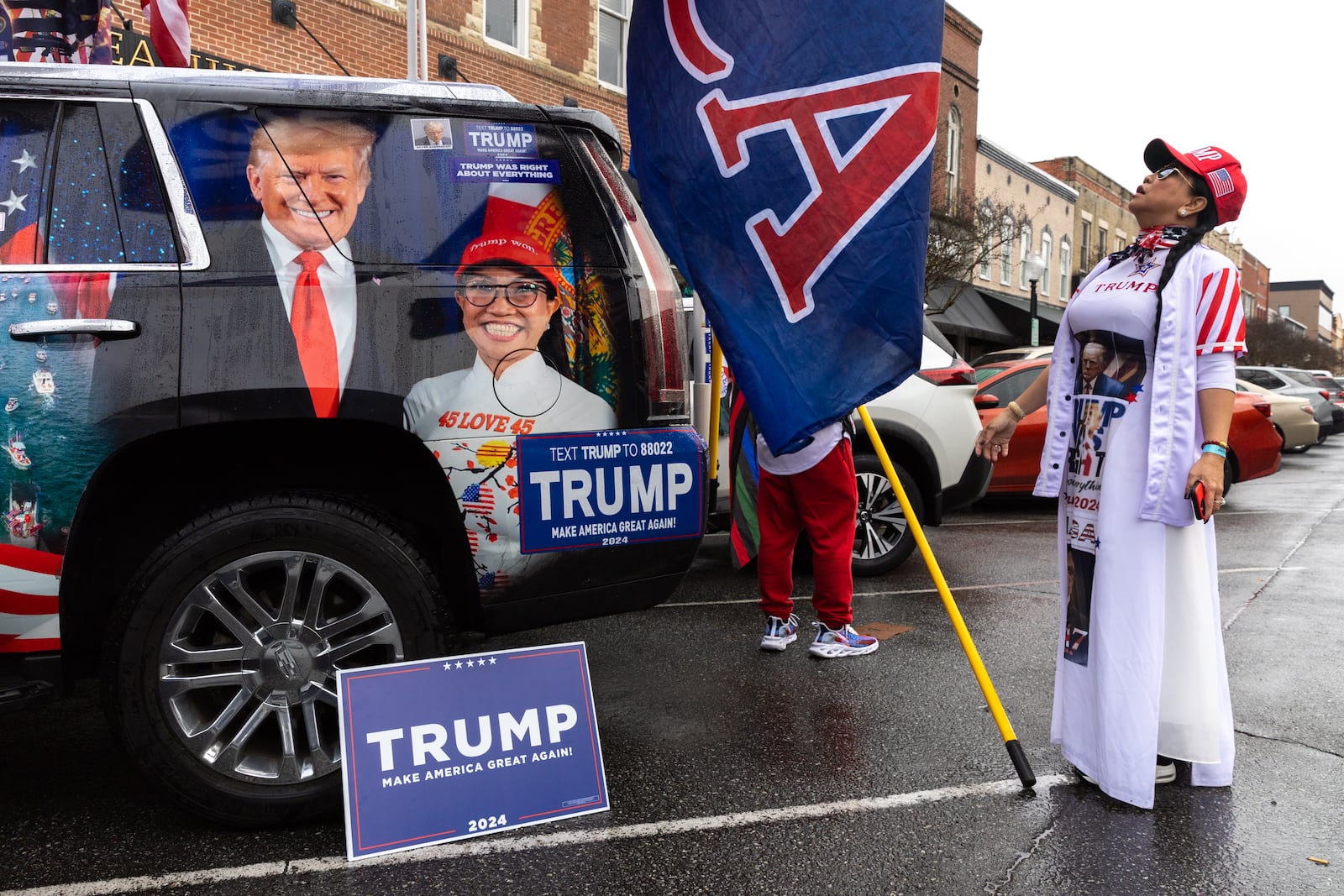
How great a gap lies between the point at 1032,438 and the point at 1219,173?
6.81 meters

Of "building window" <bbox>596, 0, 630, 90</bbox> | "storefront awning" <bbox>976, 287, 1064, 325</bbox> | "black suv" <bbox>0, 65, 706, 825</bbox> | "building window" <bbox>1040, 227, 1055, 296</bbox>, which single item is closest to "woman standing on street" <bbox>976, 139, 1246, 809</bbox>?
"black suv" <bbox>0, 65, 706, 825</bbox>

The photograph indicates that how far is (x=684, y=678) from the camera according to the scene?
4188 millimetres

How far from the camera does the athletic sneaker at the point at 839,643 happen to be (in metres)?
4.43

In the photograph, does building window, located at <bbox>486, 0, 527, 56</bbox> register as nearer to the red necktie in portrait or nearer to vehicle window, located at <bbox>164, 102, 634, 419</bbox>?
vehicle window, located at <bbox>164, 102, 634, 419</bbox>

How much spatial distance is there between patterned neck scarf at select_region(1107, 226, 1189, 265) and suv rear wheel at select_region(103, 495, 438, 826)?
240 cm

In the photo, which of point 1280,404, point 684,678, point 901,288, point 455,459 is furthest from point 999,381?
point 1280,404

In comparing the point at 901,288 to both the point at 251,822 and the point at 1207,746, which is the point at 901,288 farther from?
the point at 251,822

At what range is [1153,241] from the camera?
304 cm

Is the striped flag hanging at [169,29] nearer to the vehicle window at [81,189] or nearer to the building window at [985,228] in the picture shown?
the vehicle window at [81,189]

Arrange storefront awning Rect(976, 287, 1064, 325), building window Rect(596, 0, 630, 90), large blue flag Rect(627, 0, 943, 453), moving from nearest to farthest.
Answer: large blue flag Rect(627, 0, 943, 453) < building window Rect(596, 0, 630, 90) < storefront awning Rect(976, 287, 1064, 325)

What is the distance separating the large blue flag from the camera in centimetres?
287

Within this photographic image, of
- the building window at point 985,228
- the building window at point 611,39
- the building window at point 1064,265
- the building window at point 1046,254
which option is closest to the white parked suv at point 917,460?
the building window at point 611,39

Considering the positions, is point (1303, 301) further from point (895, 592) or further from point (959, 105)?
point (895, 592)

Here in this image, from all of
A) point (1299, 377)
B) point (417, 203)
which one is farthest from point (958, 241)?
point (417, 203)
